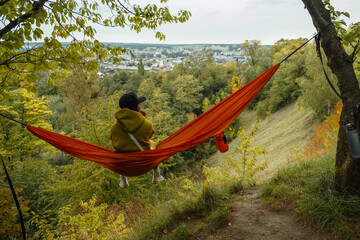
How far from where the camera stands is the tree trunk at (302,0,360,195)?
89.7 inches

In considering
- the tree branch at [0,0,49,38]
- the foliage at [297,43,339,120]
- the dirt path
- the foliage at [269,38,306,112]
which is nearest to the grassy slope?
the foliage at [269,38,306,112]

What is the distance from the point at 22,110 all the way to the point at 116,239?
12566 mm

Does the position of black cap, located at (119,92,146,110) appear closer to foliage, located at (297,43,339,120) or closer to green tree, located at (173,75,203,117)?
foliage, located at (297,43,339,120)

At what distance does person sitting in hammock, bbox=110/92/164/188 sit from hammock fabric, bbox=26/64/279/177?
0.13 metres

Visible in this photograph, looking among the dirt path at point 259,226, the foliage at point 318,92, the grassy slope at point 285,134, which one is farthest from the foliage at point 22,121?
the foliage at point 318,92

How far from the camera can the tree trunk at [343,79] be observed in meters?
2.28

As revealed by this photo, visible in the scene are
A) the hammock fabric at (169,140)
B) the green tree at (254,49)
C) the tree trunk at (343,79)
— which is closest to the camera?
the tree trunk at (343,79)

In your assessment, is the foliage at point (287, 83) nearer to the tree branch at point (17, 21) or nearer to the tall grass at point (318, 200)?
the tall grass at point (318, 200)

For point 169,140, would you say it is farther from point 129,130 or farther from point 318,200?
point 318,200

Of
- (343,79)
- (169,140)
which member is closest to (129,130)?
(169,140)

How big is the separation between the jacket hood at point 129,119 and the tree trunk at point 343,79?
208 centimetres

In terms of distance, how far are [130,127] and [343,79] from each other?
223cm

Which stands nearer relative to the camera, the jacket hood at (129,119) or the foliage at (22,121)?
the jacket hood at (129,119)

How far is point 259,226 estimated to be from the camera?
99.9 inches
